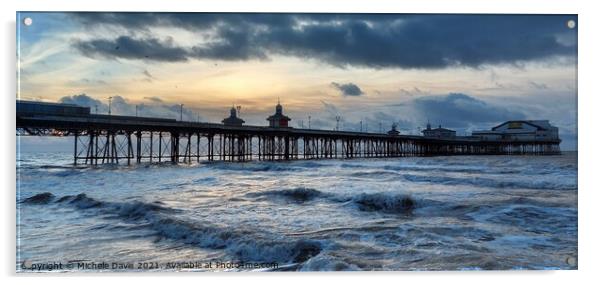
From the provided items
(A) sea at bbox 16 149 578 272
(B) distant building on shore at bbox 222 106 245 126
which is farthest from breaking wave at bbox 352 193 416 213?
Answer: (B) distant building on shore at bbox 222 106 245 126

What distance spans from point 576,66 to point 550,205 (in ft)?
8.28

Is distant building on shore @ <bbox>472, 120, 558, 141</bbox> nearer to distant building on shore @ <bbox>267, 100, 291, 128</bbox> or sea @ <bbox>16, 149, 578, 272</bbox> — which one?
sea @ <bbox>16, 149, 578, 272</bbox>

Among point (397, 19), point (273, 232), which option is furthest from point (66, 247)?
point (397, 19)

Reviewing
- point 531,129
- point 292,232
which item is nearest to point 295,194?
point 292,232

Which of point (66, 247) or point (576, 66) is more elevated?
point (576, 66)

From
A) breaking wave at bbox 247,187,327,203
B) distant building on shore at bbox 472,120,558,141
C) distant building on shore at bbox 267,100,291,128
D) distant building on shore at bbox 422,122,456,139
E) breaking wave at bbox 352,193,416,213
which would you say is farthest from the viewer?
distant building on shore at bbox 422,122,456,139

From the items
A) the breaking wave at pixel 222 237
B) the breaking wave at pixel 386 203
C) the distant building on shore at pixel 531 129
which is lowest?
the breaking wave at pixel 222 237

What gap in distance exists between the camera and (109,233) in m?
6.49

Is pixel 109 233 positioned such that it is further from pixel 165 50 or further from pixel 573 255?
pixel 573 255
